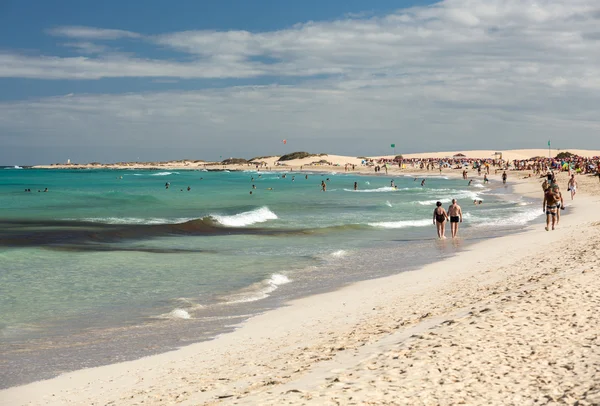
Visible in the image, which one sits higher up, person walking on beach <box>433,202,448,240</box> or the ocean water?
person walking on beach <box>433,202,448,240</box>

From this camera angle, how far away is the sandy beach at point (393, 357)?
6.00 m

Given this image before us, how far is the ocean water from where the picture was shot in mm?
9992

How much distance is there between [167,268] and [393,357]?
11.0m

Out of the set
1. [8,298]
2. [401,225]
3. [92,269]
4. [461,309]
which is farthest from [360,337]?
[401,225]

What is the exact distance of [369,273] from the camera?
15.6 m

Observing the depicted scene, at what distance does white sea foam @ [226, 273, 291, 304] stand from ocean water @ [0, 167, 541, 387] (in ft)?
0.08

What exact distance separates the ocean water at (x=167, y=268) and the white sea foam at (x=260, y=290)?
2 cm

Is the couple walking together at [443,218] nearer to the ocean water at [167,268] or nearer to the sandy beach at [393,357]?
the ocean water at [167,268]

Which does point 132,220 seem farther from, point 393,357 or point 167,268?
point 393,357

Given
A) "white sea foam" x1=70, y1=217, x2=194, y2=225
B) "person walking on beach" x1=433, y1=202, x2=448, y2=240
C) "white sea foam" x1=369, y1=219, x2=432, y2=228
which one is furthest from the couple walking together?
"white sea foam" x1=70, y1=217, x2=194, y2=225

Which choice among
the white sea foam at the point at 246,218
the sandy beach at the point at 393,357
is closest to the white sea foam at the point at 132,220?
the white sea foam at the point at 246,218

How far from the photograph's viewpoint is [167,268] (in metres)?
16.9

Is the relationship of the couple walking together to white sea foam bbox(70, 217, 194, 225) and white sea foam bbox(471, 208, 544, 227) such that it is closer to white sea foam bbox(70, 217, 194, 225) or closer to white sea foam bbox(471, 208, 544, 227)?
white sea foam bbox(471, 208, 544, 227)

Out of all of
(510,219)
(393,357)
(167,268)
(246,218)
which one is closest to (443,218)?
(510,219)
